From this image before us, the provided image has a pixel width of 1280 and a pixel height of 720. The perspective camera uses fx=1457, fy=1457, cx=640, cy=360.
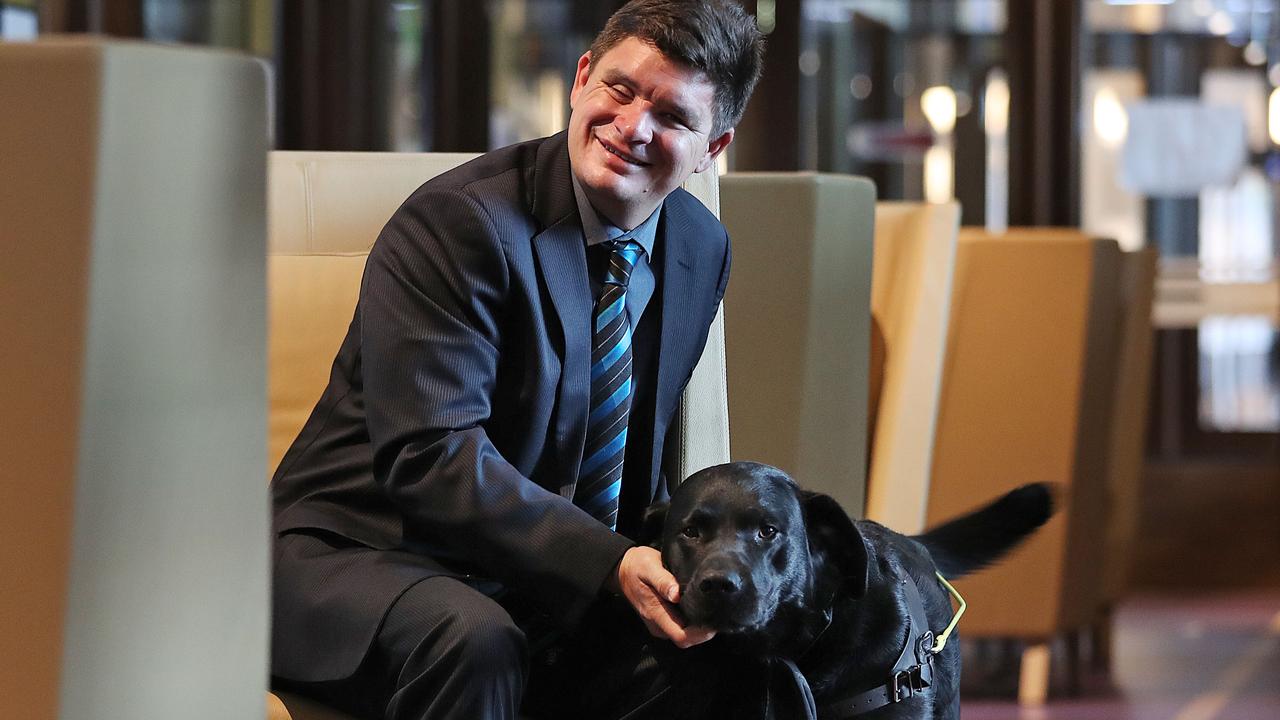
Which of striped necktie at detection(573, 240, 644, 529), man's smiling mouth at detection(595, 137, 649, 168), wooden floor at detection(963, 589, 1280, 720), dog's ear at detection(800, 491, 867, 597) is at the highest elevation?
man's smiling mouth at detection(595, 137, 649, 168)

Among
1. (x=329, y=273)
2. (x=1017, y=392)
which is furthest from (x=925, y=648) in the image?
(x=1017, y=392)

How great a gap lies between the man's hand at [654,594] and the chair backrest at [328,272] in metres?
0.40

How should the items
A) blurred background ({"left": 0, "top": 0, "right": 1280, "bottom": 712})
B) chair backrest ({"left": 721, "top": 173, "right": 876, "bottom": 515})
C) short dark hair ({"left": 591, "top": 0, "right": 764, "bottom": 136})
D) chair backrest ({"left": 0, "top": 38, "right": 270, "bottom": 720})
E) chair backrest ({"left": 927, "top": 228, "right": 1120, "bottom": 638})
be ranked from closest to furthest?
chair backrest ({"left": 0, "top": 38, "right": 270, "bottom": 720}), short dark hair ({"left": 591, "top": 0, "right": 764, "bottom": 136}), chair backrest ({"left": 721, "top": 173, "right": 876, "bottom": 515}), chair backrest ({"left": 927, "top": 228, "right": 1120, "bottom": 638}), blurred background ({"left": 0, "top": 0, "right": 1280, "bottom": 712})

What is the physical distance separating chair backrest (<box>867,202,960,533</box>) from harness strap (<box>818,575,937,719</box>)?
35.0 inches

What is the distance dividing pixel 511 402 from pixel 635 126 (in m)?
0.32

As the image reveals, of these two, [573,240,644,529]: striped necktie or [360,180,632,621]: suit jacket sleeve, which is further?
[573,240,644,529]: striped necktie

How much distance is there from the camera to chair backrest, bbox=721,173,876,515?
2.22m

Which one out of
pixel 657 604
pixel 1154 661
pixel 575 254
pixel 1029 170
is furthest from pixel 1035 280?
pixel 657 604

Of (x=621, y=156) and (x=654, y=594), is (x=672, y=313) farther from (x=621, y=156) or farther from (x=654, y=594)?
(x=654, y=594)

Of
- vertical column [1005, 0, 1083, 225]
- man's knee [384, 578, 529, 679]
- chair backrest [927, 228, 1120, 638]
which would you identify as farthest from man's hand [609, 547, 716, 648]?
vertical column [1005, 0, 1083, 225]

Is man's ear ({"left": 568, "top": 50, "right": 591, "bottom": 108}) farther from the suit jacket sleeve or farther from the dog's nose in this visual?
the dog's nose

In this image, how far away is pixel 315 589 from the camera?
1.46 metres

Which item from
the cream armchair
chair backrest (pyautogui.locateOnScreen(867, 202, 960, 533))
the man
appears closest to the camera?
the man

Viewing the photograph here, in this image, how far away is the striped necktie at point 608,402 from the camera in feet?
5.23
